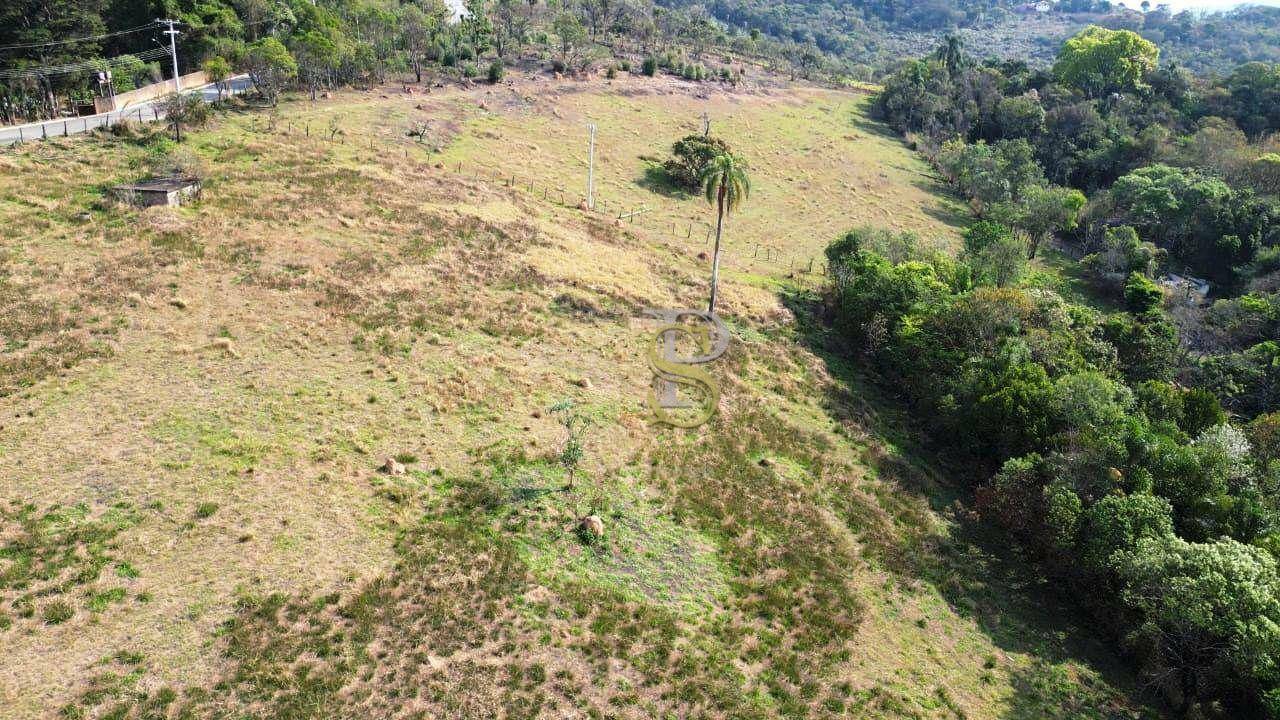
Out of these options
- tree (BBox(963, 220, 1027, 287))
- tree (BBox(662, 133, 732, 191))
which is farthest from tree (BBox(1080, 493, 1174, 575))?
tree (BBox(662, 133, 732, 191))

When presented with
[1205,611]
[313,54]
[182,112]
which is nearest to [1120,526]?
[1205,611]

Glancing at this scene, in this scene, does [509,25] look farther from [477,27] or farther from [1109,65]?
[1109,65]

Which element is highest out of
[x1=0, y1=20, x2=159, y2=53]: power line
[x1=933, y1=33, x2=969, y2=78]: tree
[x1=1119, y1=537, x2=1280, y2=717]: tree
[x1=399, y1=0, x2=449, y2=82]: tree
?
[x1=933, y1=33, x2=969, y2=78]: tree

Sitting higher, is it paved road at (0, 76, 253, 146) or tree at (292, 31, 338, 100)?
tree at (292, 31, 338, 100)

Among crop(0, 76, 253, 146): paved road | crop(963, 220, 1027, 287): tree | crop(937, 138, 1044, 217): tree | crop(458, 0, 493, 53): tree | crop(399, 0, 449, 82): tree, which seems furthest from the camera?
crop(458, 0, 493, 53): tree

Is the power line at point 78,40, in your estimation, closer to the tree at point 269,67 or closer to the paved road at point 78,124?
the paved road at point 78,124

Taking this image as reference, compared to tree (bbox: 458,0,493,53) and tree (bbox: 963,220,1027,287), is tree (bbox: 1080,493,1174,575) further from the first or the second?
tree (bbox: 458,0,493,53)

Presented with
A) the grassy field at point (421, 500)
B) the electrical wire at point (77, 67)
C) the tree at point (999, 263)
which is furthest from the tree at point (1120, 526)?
the electrical wire at point (77, 67)

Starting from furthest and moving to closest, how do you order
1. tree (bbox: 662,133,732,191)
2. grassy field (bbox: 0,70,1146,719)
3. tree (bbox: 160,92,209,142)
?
1. tree (bbox: 662,133,732,191)
2. tree (bbox: 160,92,209,142)
3. grassy field (bbox: 0,70,1146,719)
